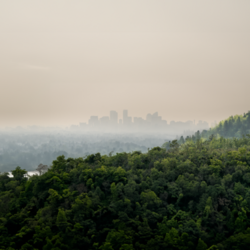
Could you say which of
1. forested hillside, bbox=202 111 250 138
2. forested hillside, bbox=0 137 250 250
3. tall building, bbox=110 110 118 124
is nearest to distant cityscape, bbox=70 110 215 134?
tall building, bbox=110 110 118 124

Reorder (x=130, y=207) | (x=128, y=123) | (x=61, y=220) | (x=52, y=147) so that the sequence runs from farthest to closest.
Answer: (x=128, y=123) → (x=52, y=147) → (x=130, y=207) → (x=61, y=220)

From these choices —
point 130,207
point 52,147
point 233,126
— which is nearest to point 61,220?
point 130,207

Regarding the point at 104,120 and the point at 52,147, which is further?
the point at 104,120

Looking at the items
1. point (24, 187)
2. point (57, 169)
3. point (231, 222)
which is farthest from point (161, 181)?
point (24, 187)

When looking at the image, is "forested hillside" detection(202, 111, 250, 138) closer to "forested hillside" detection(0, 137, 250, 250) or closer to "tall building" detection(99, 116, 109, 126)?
"forested hillside" detection(0, 137, 250, 250)

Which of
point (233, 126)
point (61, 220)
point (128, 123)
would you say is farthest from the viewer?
point (128, 123)

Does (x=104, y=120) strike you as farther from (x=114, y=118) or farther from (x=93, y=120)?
(x=93, y=120)

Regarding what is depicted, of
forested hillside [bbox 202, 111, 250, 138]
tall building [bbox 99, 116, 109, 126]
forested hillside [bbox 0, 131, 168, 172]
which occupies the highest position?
tall building [bbox 99, 116, 109, 126]

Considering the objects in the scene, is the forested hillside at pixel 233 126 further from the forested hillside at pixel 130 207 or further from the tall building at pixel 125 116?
the tall building at pixel 125 116
